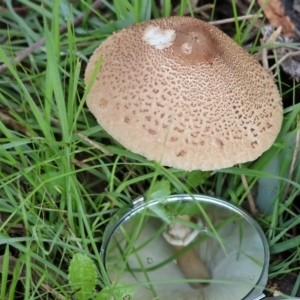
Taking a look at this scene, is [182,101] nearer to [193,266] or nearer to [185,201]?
[185,201]

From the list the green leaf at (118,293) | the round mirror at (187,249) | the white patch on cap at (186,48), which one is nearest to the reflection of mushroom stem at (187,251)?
the round mirror at (187,249)

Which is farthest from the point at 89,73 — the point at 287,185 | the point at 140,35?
the point at 287,185

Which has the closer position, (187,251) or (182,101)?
(182,101)

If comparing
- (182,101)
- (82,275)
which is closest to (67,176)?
(82,275)

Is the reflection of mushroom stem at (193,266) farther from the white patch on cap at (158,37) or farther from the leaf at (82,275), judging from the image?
the white patch on cap at (158,37)

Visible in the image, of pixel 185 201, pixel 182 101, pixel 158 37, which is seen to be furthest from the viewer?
pixel 185 201

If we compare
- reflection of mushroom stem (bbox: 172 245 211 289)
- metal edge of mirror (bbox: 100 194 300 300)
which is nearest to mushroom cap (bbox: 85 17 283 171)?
metal edge of mirror (bbox: 100 194 300 300)

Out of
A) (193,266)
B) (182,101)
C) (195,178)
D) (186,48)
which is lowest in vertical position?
(193,266)

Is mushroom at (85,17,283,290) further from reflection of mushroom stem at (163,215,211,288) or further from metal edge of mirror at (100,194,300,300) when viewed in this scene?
reflection of mushroom stem at (163,215,211,288)
